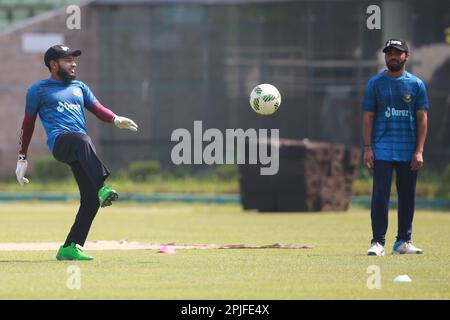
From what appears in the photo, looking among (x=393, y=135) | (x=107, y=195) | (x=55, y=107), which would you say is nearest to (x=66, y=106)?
(x=55, y=107)

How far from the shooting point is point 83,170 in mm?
13742

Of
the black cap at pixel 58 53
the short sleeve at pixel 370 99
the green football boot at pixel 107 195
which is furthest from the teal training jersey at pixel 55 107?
the short sleeve at pixel 370 99

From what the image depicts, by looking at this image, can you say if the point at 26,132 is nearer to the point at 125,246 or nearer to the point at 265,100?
the point at 125,246

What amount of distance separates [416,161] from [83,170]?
3.82 meters

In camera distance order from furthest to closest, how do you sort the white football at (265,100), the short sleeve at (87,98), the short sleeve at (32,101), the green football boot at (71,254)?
the white football at (265,100)
the short sleeve at (87,98)
the short sleeve at (32,101)
the green football boot at (71,254)

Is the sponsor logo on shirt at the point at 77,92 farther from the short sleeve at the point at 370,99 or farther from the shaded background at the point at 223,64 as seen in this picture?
the shaded background at the point at 223,64

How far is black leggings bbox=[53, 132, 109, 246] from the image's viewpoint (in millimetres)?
13664

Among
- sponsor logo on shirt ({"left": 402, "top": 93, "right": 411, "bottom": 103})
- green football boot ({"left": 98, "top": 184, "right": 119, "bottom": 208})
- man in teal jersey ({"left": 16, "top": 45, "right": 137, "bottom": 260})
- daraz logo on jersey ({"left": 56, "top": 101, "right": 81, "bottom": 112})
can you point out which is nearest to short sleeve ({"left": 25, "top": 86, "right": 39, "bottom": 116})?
man in teal jersey ({"left": 16, "top": 45, "right": 137, "bottom": 260})

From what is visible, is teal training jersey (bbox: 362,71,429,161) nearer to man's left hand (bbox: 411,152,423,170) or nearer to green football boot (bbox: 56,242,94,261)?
man's left hand (bbox: 411,152,423,170)

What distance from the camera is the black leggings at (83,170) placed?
1366cm

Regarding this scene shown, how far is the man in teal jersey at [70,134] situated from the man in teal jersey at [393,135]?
2830 mm

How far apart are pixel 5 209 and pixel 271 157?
607 centimetres
